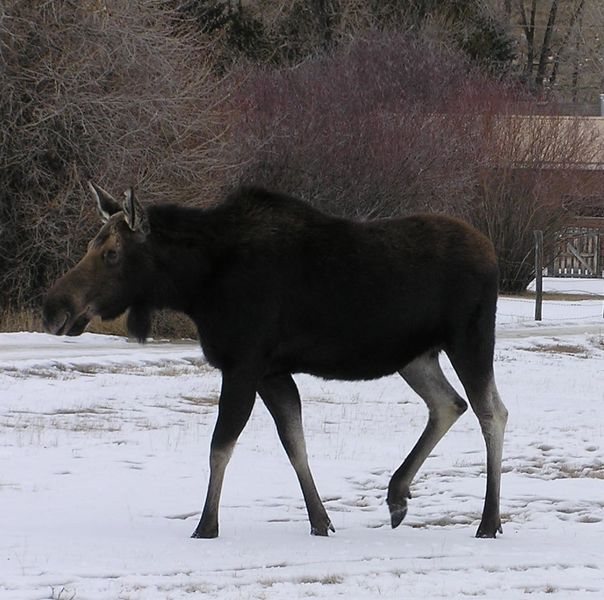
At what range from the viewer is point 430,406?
31.2 ft

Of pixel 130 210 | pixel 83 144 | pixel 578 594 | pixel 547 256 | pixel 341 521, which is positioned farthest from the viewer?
pixel 547 256

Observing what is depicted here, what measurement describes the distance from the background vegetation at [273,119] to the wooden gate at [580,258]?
12.5 ft

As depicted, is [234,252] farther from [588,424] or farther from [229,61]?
[229,61]

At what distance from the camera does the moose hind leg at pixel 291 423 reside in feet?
28.9

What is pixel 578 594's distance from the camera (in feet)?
24.0

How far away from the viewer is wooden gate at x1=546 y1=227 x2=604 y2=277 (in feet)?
148

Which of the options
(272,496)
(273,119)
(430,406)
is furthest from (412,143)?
(430,406)

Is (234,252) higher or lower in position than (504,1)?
lower

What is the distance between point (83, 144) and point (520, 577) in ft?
58.2

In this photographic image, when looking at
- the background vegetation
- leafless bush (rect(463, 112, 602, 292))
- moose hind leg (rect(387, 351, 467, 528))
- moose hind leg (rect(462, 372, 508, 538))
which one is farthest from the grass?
leafless bush (rect(463, 112, 602, 292))

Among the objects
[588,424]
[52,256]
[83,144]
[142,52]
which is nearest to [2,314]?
[52,256]

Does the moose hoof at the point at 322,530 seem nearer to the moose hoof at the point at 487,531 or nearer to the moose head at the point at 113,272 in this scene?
the moose hoof at the point at 487,531

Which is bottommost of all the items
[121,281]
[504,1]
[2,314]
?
[2,314]

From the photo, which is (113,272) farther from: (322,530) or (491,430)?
(491,430)
